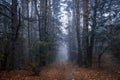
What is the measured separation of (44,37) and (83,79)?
11640 millimetres

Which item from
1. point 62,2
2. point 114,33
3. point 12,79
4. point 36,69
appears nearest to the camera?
point 12,79

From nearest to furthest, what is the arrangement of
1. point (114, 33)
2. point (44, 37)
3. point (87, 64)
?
point (114, 33) → point (87, 64) → point (44, 37)

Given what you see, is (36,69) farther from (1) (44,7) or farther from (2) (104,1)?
(1) (44,7)

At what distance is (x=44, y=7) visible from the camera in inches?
978

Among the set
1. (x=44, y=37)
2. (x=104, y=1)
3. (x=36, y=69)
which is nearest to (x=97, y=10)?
(x=104, y=1)

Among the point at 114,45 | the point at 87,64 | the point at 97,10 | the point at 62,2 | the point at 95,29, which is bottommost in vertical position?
the point at 87,64

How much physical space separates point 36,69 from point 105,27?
7.83 metres

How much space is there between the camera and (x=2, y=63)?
15.2 metres

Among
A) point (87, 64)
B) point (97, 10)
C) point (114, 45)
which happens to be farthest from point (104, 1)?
point (87, 64)


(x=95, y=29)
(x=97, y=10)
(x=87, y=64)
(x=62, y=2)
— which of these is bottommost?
(x=87, y=64)

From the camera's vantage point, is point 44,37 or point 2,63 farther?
point 44,37

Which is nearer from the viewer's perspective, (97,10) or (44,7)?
(97,10)

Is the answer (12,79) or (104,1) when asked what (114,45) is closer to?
(104,1)

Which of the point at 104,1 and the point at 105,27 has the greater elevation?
the point at 104,1
